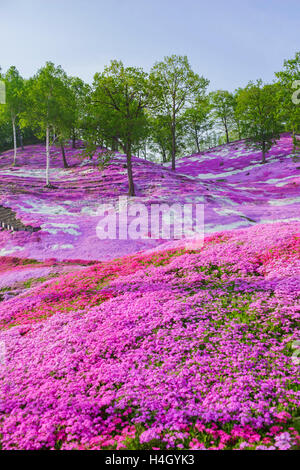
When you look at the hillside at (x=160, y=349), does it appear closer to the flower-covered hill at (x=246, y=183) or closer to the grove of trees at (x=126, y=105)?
the flower-covered hill at (x=246, y=183)

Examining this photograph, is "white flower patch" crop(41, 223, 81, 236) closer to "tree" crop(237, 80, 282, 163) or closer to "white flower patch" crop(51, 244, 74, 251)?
"white flower patch" crop(51, 244, 74, 251)

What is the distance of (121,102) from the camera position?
34.4m

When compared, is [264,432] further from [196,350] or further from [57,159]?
[57,159]

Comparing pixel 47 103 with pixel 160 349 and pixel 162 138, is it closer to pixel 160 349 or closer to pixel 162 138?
pixel 160 349

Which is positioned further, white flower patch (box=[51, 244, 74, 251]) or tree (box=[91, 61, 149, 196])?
tree (box=[91, 61, 149, 196])

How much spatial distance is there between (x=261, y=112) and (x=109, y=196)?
39666 mm

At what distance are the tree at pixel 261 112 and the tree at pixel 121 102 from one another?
2835 cm

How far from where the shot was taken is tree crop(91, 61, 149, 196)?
32.4 metres

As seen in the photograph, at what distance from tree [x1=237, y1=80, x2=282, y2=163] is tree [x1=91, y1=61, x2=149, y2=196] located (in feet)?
93.0

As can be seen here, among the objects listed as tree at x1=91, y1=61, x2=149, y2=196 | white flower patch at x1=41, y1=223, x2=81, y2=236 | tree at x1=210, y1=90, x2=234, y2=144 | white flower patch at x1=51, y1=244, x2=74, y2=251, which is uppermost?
tree at x1=210, y1=90, x2=234, y2=144

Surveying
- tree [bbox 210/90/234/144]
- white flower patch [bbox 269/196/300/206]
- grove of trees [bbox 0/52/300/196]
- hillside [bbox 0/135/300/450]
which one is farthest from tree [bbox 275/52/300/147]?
tree [bbox 210/90/234/144]

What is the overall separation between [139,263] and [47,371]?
8.24 metres
